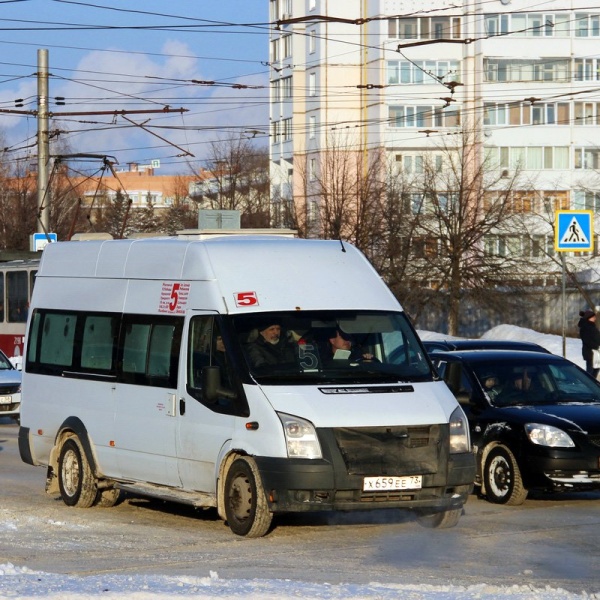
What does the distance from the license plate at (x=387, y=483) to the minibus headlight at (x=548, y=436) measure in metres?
2.58

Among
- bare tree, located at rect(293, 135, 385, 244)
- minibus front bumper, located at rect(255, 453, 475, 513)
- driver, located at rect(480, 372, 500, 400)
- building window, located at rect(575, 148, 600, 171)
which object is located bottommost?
minibus front bumper, located at rect(255, 453, 475, 513)

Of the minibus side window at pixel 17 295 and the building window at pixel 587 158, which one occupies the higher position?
the building window at pixel 587 158

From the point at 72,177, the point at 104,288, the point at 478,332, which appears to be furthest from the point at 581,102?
the point at 104,288

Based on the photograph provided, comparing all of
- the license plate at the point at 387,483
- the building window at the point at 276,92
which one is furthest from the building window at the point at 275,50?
the license plate at the point at 387,483

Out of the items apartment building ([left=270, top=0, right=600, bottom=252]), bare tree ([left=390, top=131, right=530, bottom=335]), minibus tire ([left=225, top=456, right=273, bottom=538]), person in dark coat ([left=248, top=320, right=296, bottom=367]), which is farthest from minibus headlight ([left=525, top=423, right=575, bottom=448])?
apartment building ([left=270, top=0, right=600, bottom=252])

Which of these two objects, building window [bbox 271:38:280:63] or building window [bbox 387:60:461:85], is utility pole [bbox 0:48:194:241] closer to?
building window [bbox 387:60:461:85]

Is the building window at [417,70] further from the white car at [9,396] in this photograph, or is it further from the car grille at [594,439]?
the car grille at [594,439]

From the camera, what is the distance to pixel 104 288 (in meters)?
12.7

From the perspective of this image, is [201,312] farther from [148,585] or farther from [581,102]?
[581,102]

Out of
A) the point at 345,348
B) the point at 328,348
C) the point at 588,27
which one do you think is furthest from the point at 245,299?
the point at 588,27

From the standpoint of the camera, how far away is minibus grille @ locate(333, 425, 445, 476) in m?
10.1

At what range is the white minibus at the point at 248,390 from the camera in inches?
400

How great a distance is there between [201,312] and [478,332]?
4657 centimetres

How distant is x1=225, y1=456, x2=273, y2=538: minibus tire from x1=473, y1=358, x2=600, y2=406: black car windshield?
3669 millimetres
